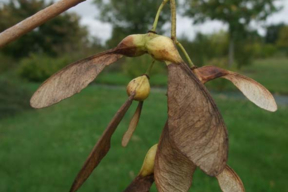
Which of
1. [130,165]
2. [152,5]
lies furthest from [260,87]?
[152,5]

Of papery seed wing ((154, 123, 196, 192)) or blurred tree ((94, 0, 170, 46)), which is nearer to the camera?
papery seed wing ((154, 123, 196, 192))

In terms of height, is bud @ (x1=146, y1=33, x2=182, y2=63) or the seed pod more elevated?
bud @ (x1=146, y1=33, x2=182, y2=63)

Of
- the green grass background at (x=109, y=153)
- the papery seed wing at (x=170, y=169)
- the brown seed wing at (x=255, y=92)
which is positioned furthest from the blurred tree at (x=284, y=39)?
the papery seed wing at (x=170, y=169)

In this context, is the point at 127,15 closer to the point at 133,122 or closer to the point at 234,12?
the point at 234,12

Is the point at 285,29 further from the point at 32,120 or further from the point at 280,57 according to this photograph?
the point at 32,120

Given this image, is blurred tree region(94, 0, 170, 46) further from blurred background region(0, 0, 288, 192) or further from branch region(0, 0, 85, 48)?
branch region(0, 0, 85, 48)

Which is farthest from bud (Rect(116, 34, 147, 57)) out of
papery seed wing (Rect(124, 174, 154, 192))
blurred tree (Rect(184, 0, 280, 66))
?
blurred tree (Rect(184, 0, 280, 66))
